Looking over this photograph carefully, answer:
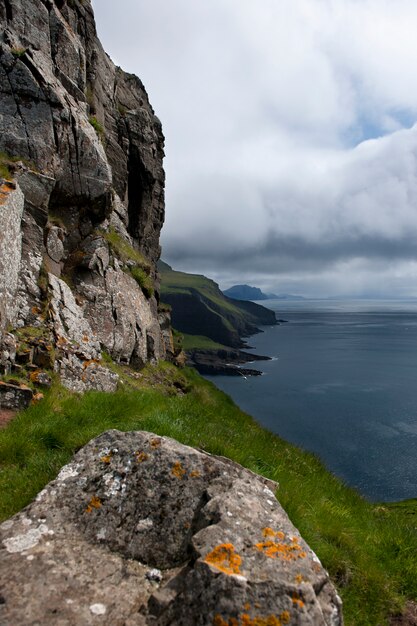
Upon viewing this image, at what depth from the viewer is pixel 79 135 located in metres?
20.8

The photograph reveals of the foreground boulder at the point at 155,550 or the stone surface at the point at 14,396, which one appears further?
the stone surface at the point at 14,396

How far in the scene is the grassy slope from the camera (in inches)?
239

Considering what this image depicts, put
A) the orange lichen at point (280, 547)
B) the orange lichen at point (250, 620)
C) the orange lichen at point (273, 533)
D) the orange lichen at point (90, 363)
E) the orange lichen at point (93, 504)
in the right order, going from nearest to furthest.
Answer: the orange lichen at point (250, 620) < the orange lichen at point (280, 547) < the orange lichen at point (273, 533) < the orange lichen at point (93, 504) < the orange lichen at point (90, 363)

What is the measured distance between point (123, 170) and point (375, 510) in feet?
105

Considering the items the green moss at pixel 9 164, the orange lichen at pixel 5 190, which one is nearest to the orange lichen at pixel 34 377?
the orange lichen at pixel 5 190

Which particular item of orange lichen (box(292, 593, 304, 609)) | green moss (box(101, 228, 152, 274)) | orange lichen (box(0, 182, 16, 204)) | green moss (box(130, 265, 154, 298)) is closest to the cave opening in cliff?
green moss (box(101, 228, 152, 274))

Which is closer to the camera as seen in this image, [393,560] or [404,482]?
[393,560]

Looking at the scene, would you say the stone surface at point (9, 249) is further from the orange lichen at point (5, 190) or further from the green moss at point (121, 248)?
the green moss at point (121, 248)

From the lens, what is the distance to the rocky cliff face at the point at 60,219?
14.2 metres

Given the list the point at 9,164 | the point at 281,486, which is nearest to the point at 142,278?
the point at 9,164

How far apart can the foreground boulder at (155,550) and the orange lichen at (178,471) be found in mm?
23

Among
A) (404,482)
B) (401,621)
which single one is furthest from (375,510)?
(404,482)

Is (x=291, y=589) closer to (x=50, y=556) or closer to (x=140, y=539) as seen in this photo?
(x=140, y=539)

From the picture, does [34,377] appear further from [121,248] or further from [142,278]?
[142,278]
